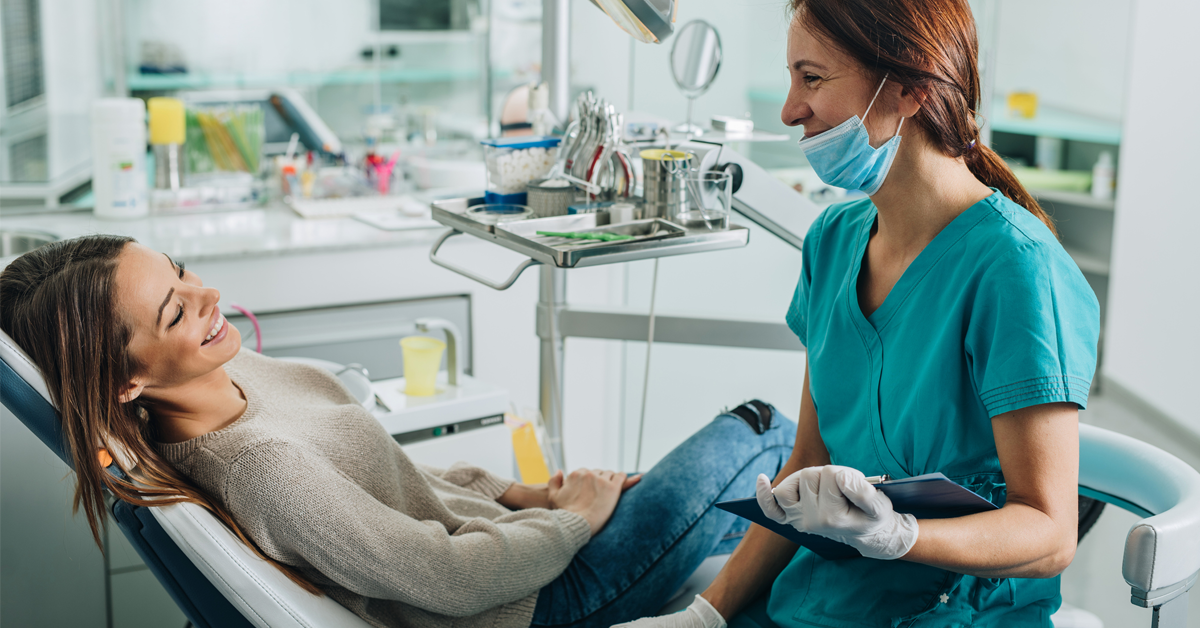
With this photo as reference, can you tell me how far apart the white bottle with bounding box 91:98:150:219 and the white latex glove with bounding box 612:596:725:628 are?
1808mm

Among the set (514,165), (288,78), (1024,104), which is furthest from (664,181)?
(1024,104)

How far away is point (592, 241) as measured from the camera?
1.23 m

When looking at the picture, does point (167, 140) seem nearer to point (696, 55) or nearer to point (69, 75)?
point (69, 75)

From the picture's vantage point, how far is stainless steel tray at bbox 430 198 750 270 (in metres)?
1.18

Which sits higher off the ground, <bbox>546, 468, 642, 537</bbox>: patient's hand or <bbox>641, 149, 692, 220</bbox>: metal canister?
<bbox>641, 149, 692, 220</bbox>: metal canister

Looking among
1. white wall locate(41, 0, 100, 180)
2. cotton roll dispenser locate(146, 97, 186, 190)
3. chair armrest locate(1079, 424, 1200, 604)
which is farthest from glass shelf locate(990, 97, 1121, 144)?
white wall locate(41, 0, 100, 180)

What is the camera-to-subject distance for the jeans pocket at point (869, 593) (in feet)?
3.39

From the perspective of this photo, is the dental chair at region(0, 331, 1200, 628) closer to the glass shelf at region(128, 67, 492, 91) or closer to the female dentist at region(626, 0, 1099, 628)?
the female dentist at region(626, 0, 1099, 628)

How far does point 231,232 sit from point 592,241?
4.38ft

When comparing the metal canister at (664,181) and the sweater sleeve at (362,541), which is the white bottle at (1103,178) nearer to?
the metal canister at (664,181)

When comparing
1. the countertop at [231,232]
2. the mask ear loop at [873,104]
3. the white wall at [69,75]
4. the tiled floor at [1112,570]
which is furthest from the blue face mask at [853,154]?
the white wall at [69,75]

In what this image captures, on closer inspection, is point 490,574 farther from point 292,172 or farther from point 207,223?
point 292,172

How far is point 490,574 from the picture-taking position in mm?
1130

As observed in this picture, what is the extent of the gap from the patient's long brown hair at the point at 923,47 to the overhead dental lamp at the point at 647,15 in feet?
0.83
